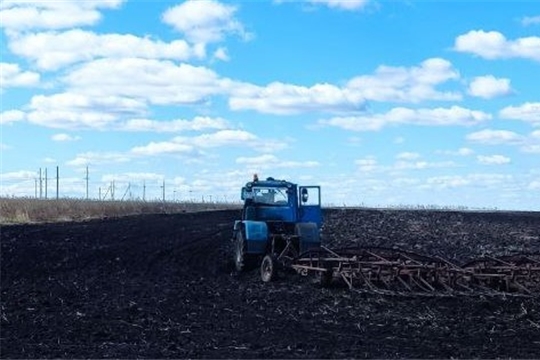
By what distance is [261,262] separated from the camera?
2172 centimetres

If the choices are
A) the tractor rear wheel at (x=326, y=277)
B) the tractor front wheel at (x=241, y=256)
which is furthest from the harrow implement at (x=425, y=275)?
the tractor front wheel at (x=241, y=256)

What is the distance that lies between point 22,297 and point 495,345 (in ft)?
29.3

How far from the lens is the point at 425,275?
17.9m

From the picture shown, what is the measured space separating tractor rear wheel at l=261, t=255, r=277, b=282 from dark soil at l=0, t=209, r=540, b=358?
11.6 inches

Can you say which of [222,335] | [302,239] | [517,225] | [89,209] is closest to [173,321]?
[222,335]

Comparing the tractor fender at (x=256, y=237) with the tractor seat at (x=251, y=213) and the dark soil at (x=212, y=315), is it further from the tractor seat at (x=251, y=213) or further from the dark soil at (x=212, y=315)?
the tractor seat at (x=251, y=213)

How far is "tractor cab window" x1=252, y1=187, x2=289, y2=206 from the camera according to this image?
22969mm

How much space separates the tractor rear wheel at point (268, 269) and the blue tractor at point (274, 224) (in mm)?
163

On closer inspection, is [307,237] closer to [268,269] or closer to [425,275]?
[268,269]

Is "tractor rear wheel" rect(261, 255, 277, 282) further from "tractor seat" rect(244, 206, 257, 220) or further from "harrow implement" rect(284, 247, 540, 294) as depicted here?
"tractor seat" rect(244, 206, 257, 220)

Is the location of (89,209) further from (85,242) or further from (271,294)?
(271,294)

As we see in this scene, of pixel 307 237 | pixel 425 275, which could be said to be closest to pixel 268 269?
pixel 307 237

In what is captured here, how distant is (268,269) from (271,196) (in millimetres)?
3515

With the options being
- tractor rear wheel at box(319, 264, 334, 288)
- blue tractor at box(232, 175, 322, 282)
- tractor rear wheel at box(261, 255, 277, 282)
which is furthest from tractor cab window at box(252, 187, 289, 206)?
tractor rear wheel at box(319, 264, 334, 288)
